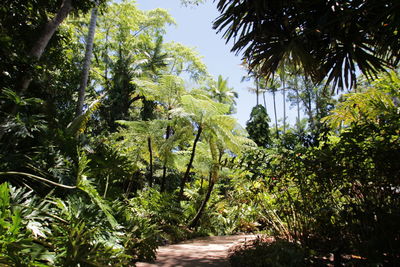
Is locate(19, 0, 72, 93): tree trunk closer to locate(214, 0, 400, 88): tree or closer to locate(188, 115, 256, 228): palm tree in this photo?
locate(214, 0, 400, 88): tree

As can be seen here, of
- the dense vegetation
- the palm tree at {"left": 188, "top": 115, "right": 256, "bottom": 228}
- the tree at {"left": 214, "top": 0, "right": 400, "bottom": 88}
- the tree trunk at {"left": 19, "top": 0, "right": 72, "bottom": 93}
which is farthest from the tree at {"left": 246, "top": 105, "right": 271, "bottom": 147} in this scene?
the tree trunk at {"left": 19, "top": 0, "right": 72, "bottom": 93}

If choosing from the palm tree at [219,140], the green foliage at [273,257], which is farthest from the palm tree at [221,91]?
the green foliage at [273,257]

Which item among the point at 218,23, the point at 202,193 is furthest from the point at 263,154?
the point at 202,193

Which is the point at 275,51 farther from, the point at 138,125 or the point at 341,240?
the point at 138,125

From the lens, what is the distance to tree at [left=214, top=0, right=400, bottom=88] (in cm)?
320

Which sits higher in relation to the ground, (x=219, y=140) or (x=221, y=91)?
(x=221, y=91)

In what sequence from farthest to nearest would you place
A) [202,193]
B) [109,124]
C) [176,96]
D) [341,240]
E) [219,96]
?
[219,96], [109,124], [202,193], [176,96], [341,240]

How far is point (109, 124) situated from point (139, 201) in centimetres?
984

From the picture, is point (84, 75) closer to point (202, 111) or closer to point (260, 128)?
point (202, 111)

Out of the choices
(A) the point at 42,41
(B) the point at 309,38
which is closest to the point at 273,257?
(B) the point at 309,38

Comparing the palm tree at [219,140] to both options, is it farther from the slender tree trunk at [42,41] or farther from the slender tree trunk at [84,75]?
the slender tree trunk at [84,75]

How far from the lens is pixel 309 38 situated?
3578 mm

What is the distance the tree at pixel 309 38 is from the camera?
126 inches

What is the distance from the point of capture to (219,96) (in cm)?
2300
